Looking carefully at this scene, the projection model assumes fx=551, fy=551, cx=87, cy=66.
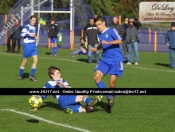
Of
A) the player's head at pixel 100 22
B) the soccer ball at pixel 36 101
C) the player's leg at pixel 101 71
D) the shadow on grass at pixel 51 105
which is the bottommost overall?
the shadow on grass at pixel 51 105

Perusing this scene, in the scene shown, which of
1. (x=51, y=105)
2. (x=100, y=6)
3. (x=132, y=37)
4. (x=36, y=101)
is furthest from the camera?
(x=100, y=6)

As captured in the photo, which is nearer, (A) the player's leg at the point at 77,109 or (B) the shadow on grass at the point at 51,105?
(A) the player's leg at the point at 77,109

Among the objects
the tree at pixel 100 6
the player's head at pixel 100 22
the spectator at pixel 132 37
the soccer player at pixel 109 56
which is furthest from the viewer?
the tree at pixel 100 6

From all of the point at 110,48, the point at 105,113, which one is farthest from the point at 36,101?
the point at 110,48

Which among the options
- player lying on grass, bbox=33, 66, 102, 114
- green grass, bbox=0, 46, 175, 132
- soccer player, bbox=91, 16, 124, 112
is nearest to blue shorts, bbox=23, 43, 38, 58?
green grass, bbox=0, 46, 175, 132

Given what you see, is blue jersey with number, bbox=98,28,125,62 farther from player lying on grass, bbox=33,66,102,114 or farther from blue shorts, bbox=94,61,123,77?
player lying on grass, bbox=33,66,102,114

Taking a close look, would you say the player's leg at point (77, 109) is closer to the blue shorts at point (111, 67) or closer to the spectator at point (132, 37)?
the blue shorts at point (111, 67)

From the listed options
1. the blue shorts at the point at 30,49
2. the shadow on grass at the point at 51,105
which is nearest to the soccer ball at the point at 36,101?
the shadow on grass at the point at 51,105

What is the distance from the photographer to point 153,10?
41469 mm

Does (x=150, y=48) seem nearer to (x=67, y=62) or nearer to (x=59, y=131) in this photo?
(x=67, y=62)

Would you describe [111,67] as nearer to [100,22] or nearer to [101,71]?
[101,71]

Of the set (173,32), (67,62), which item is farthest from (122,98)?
(67,62)

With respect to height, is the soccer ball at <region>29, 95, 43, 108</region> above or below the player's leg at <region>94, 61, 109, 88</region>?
below

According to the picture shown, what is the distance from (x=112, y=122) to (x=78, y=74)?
375 inches
